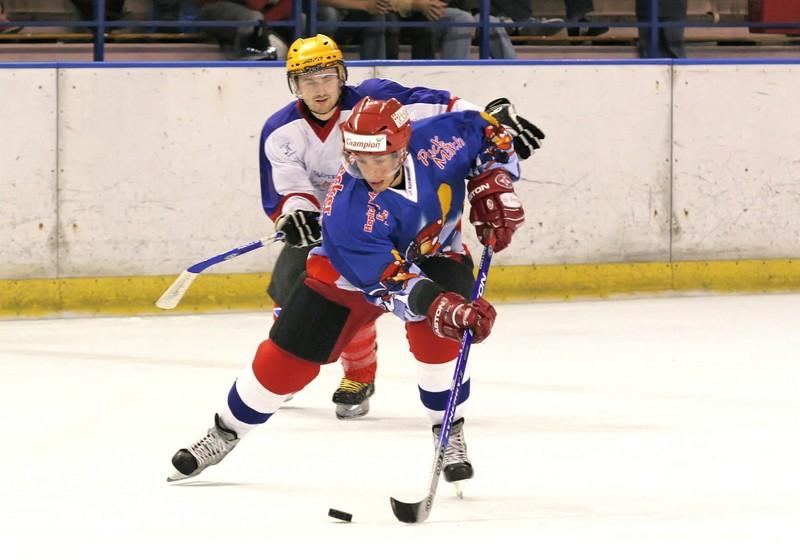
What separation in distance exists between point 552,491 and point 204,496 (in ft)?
2.62

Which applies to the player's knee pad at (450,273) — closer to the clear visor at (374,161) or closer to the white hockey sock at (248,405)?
the clear visor at (374,161)

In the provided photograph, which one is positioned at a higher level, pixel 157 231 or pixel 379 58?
pixel 379 58

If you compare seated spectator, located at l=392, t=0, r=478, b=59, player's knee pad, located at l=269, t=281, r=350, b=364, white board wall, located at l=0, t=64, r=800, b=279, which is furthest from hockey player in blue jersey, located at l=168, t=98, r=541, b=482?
A: seated spectator, located at l=392, t=0, r=478, b=59

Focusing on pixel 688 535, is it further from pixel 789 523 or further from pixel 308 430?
pixel 308 430

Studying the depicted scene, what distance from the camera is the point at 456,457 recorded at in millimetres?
3613

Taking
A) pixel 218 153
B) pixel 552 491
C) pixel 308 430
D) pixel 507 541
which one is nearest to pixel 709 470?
pixel 552 491

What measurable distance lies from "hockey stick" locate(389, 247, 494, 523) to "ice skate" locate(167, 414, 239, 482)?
52 centimetres

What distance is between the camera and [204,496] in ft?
11.7

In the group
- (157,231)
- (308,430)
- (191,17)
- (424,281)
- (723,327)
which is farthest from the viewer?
(191,17)

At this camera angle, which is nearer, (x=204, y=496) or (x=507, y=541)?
(x=507, y=541)

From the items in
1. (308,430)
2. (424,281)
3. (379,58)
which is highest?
(379,58)

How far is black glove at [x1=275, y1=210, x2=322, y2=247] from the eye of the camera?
14.1ft

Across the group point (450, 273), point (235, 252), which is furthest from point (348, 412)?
point (450, 273)

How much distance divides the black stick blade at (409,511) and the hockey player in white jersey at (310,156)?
1229 millimetres
